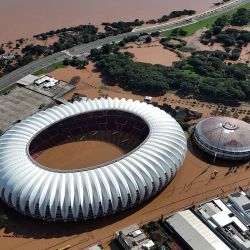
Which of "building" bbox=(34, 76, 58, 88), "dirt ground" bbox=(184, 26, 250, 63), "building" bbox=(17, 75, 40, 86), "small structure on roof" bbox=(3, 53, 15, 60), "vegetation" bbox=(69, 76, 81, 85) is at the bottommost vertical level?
"dirt ground" bbox=(184, 26, 250, 63)

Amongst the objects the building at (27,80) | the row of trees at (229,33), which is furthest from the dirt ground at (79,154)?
the row of trees at (229,33)

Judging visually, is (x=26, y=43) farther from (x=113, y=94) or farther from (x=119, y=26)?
(x=113, y=94)

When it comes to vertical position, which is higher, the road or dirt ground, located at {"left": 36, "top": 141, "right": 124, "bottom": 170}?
dirt ground, located at {"left": 36, "top": 141, "right": 124, "bottom": 170}

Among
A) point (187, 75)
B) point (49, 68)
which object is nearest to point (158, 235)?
point (187, 75)

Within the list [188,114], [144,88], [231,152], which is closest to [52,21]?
[144,88]

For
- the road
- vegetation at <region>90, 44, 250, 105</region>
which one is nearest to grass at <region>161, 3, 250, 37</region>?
the road

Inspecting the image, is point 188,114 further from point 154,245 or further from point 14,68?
point 14,68

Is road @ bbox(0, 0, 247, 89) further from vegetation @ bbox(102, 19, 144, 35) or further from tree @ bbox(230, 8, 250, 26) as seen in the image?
tree @ bbox(230, 8, 250, 26)
